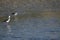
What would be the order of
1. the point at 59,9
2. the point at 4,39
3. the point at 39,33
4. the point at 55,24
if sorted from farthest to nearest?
the point at 59,9, the point at 55,24, the point at 39,33, the point at 4,39

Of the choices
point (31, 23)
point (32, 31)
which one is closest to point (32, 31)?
point (32, 31)

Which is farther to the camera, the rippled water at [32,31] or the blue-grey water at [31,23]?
the blue-grey water at [31,23]

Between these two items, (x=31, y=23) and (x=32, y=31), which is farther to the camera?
(x=31, y=23)

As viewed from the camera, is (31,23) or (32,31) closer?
(32,31)

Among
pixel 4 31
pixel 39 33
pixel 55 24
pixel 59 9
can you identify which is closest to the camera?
pixel 39 33

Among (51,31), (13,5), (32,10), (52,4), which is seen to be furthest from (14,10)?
(51,31)

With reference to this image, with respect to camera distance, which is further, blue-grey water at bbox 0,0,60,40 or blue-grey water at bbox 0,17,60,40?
blue-grey water at bbox 0,0,60,40

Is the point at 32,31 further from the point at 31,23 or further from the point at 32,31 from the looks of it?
the point at 31,23

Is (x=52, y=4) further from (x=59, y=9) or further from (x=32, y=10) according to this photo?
(x=32, y=10)

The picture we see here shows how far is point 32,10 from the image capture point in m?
7.17

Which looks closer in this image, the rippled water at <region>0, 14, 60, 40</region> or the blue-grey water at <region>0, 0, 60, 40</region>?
the rippled water at <region>0, 14, 60, 40</region>

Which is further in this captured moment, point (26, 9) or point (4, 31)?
point (26, 9)

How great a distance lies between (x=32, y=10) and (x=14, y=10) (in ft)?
2.56

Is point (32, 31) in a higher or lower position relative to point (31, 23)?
lower
